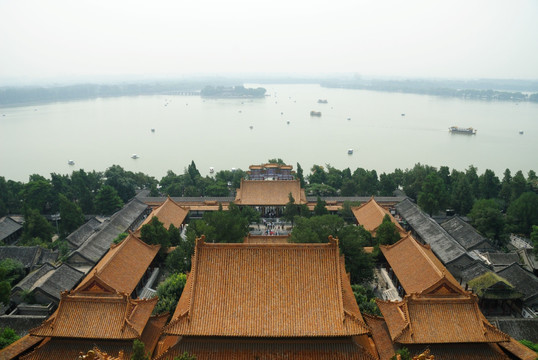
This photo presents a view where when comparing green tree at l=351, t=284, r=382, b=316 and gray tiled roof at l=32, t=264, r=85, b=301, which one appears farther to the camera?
gray tiled roof at l=32, t=264, r=85, b=301

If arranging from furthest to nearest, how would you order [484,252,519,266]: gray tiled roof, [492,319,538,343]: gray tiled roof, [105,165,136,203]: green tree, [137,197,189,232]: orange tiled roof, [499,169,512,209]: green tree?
[105,165,136,203]: green tree → [499,169,512,209]: green tree → [137,197,189,232]: orange tiled roof → [484,252,519,266]: gray tiled roof → [492,319,538,343]: gray tiled roof

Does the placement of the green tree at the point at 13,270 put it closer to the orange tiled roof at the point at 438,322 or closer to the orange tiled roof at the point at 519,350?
the orange tiled roof at the point at 438,322

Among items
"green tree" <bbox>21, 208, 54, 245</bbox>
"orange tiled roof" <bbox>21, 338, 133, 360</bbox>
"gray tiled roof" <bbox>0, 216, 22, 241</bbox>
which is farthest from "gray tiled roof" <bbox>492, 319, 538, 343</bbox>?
"gray tiled roof" <bbox>0, 216, 22, 241</bbox>

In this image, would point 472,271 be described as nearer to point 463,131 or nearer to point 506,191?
point 506,191

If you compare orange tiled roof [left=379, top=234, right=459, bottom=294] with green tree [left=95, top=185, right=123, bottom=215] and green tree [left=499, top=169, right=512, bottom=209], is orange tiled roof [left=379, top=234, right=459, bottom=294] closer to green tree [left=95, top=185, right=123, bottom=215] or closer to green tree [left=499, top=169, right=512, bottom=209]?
green tree [left=499, top=169, right=512, bottom=209]

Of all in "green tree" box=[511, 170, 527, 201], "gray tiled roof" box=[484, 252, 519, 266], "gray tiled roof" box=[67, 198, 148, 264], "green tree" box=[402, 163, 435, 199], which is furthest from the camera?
"green tree" box=[402, 163, 435, 199]

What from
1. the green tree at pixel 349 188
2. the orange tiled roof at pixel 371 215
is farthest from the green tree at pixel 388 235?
the green tree at pixel 349 188
